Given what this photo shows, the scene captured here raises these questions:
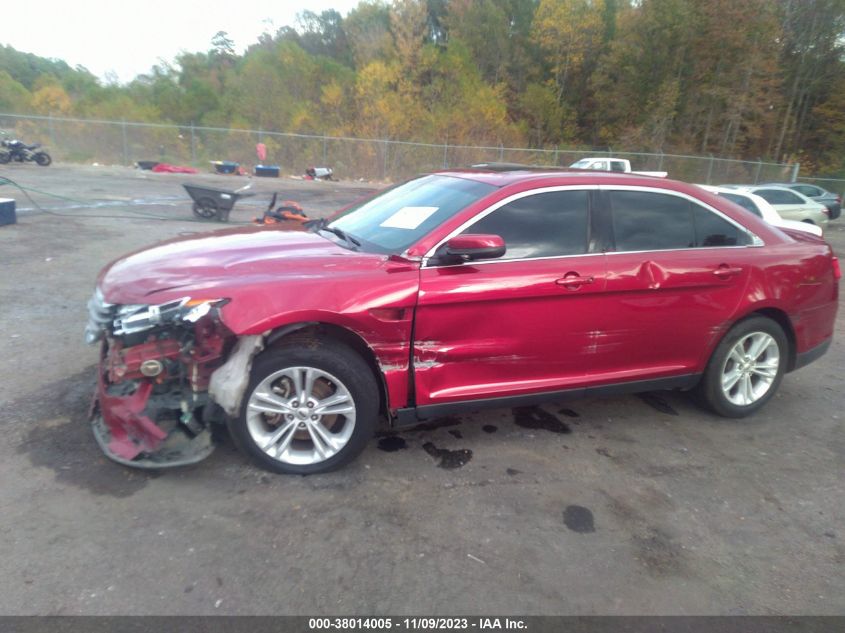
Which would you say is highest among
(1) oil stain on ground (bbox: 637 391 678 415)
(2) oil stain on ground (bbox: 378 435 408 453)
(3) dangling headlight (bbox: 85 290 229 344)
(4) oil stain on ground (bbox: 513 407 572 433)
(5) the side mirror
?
(5) the side mirror

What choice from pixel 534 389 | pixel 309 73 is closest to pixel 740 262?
pixel 534 389

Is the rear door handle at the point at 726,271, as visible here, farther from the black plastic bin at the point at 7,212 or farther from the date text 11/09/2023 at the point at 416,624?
the black plastic bin at the point at 7,212

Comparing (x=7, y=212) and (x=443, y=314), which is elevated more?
(x=443, y=314)

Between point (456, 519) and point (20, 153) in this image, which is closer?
point (456, 519)

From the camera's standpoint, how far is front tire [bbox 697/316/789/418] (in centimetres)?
428

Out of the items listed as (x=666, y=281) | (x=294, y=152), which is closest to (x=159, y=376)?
(x=666, y=281)

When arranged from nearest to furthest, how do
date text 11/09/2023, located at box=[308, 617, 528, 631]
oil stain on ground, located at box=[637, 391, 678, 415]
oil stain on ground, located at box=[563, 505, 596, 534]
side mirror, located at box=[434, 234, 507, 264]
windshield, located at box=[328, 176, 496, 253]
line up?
date text 11/09/2023, located at box=[308, 617, 528, 631] < oil stain on ground, located at box=[563, 505, 596, 534] < side mirror, located at box=[434, 234, 507, 264] < windshield, located at box=[328, 176, 496, 253] < oil stain on ground, located at box=[637, 391, 678, 415]

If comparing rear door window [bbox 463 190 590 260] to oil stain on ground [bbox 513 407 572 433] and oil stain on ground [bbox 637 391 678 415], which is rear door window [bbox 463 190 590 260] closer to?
oil stain on ground [bbox 513 407 572 433]

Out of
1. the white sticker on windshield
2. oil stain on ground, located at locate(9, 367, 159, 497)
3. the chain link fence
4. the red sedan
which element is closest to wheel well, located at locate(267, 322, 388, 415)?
the red sedan

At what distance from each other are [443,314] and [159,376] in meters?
1.58

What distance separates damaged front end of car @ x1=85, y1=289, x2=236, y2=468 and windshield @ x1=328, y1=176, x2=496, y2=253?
114 centimetres

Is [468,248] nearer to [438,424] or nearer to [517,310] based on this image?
[517,310]

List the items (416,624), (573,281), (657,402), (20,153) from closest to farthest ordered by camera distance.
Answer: (416,624), (573,281), (657,402), (20,153)

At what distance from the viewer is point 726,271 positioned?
4.11 m
